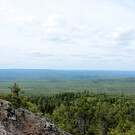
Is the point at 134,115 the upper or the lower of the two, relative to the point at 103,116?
lower

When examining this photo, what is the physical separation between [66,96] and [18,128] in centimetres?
10354

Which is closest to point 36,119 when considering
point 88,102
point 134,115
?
point 88,102

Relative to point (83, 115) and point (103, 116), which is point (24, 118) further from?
point (103, 116)

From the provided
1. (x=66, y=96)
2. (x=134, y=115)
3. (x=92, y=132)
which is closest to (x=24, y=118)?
(x=92, y=132)

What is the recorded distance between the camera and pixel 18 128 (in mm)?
12531

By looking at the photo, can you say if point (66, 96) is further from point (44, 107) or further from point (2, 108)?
point (2, 108)

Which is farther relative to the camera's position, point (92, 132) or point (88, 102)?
point (92, 132)

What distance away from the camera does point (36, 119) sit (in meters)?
14.5

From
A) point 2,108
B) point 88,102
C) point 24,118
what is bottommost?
point 88,102

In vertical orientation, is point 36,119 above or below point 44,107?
above

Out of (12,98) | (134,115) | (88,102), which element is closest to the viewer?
(12,98)

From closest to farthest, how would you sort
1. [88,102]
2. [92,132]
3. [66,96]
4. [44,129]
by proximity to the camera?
1. [44,129]
2. [88,102]
3. [92,132]
4. [66,96]

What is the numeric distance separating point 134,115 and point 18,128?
2981 inches

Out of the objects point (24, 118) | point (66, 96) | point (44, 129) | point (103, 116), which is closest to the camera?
point (44, 129)
